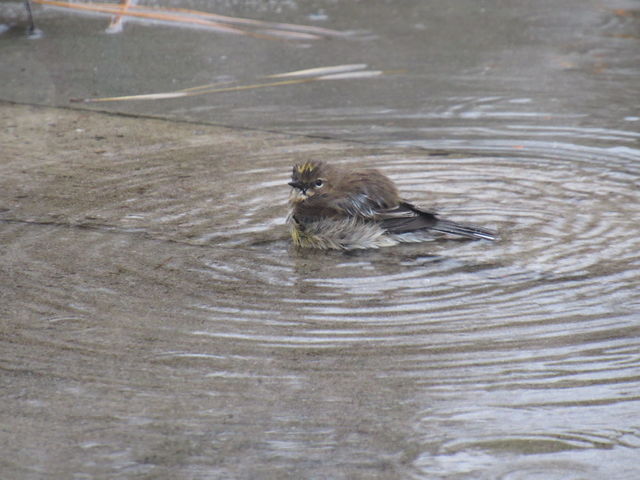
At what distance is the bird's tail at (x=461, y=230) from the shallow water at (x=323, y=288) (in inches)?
2.2

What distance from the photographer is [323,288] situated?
5043 mm

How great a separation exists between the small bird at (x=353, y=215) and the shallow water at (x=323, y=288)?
10 centimetres

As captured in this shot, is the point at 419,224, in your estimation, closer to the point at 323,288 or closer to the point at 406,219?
the point at 406,219

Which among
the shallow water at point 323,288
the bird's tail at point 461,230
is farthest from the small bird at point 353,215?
the shallow water at point 323,288

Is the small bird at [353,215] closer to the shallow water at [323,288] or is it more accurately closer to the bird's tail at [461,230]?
the bird's tail at [461,230]

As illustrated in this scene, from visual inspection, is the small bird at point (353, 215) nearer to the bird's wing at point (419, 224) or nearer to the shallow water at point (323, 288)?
the bird's wing at point (419, 224)

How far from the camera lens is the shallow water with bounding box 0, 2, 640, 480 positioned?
11.8ft

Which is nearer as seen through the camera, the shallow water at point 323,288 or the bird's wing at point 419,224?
the shallow water at point 323,288

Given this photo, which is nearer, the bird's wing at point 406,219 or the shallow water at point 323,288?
the shallow water at point 323,288

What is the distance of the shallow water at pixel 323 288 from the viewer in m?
3.60

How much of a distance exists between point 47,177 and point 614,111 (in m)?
4.29

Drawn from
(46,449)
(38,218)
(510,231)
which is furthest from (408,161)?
(46,449)

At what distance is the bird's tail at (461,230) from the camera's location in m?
5.54

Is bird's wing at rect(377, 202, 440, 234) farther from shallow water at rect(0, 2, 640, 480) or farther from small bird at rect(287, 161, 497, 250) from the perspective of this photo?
shallow water at rect(0, 2, 640, 480)
